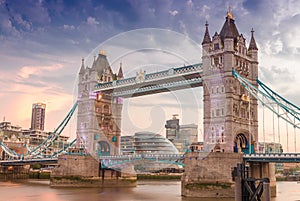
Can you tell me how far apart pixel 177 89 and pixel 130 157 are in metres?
10.2

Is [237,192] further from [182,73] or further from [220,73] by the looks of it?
[182,73]

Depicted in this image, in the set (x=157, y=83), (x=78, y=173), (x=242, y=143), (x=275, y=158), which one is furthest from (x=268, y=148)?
(x=275, y=158)

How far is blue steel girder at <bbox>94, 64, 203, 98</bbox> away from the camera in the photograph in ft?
156

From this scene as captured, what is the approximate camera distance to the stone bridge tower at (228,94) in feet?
142

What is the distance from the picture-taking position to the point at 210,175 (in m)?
38.9

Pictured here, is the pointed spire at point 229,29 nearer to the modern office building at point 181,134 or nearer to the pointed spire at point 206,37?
the pointed spire at point 206,37

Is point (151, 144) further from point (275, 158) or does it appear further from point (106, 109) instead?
point (275, 158)

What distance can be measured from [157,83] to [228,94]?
11.7 meters

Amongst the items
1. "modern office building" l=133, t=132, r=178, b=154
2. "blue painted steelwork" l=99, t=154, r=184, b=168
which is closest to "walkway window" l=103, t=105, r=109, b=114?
"blue painted steelwork" l=99, t=154, r=184, b=168

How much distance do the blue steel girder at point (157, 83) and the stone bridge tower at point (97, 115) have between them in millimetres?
1587

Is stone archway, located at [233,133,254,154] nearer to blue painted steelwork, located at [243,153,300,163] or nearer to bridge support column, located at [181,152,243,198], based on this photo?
blue painted steelwork, located at [243,153,300,163]

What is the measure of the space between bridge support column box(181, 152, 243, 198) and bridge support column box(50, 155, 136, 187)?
18243mm

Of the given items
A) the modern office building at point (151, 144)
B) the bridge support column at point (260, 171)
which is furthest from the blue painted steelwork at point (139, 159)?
the modern office building at point (151, 144)

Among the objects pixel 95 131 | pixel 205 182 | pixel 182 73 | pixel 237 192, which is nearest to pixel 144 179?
pixel 95 131
